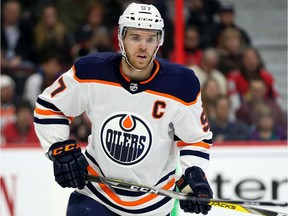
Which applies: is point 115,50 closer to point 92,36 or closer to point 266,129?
point 92,36

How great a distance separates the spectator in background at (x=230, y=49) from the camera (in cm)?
605

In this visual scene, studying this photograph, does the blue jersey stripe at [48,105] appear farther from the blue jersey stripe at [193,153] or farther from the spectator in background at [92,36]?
the spectator in background at [92,36]

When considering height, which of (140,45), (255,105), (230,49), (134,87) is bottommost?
(255,105)

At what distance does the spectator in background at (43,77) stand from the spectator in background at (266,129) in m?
1.50

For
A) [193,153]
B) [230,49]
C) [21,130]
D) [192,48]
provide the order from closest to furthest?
1. [193,153]
2. [21,130]
3. [192,48]
4. [230,49]

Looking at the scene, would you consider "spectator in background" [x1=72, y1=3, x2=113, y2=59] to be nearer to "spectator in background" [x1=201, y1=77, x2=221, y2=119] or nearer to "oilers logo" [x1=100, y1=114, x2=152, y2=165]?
"spectator in background" [x1=201, y1=77, x2=221, y2=119]

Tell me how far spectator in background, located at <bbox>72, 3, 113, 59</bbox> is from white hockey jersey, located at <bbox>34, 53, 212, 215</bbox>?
3005 mm

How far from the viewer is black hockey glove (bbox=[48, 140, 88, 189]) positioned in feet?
10.0

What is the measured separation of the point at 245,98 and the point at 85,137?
1.20m

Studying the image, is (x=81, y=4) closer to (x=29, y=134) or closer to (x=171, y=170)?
(x=29, y=134)

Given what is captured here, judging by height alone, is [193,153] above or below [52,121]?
below

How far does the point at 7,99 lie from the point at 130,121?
2.79 metres

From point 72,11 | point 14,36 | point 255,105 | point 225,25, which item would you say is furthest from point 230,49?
point 14,36

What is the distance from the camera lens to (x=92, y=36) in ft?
20.5
